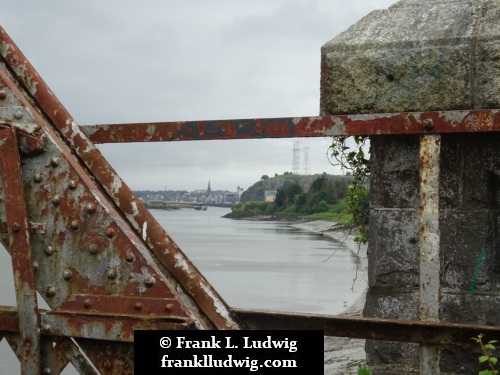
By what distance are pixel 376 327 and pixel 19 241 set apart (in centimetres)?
124

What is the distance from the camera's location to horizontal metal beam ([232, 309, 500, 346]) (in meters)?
2.24

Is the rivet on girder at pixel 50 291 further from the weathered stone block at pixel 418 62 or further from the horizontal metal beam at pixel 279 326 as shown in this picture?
the weathered stone block at pixel 418 62

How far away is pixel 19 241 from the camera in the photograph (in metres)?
2.01

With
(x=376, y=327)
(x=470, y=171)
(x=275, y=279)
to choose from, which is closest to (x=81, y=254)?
(x=376, y=327)

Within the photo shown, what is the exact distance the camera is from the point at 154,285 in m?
1.97

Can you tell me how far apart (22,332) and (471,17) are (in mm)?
2200

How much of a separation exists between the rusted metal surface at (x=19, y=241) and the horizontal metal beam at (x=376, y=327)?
0.71 m

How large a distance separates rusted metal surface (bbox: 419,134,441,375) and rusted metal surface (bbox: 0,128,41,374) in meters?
1.27

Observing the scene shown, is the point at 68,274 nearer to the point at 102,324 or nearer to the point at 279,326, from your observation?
the point at 102,324

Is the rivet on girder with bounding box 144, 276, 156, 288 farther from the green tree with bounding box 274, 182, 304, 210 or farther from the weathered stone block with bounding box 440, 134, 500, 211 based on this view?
the green tree with bounding box 274, 182, 304, 210

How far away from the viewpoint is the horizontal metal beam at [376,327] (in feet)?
7.34

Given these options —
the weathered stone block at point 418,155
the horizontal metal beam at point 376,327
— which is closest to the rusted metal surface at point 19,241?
the horizontal metal beam at point 376,327

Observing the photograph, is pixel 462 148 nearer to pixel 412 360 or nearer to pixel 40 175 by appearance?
pixel 412 360

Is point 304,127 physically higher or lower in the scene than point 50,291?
higher
